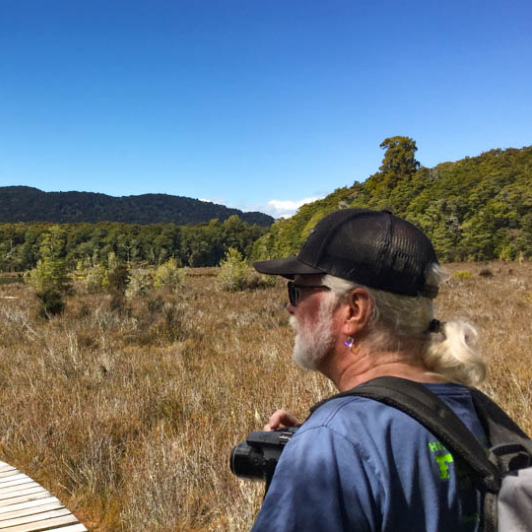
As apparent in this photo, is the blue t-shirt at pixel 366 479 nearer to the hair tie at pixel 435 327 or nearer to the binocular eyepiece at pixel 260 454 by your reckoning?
the binocular eyepiece at pixel 260 454

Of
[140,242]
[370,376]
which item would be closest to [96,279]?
[370,376]

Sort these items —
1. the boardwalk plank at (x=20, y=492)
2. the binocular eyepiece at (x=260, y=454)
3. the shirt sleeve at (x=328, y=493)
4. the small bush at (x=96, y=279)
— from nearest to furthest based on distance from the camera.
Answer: the shirt sleeve at (x=328, y=493)
the binocular eyepiece at (x=260, y=454)
the boardwalk plank at (x=20, y=492)
the small bush at (x=96, y=279)

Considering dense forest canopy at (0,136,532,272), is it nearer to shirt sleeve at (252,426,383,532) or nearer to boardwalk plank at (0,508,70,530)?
boardwalk plank at (0,508,70,530)

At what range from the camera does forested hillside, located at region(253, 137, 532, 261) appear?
42406 mm

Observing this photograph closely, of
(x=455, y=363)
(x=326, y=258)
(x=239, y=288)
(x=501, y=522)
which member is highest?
(x=326, y=258)

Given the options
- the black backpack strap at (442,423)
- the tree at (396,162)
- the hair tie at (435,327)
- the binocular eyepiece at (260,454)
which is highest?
the tree at (396,162)

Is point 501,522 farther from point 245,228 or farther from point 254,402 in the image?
point 245,228

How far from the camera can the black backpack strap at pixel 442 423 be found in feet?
3.03

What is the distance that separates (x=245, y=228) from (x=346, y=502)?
10793 cm

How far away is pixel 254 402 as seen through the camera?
14.3ft

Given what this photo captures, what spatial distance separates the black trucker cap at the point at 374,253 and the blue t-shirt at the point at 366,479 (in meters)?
0.40

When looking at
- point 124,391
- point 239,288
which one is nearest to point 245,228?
point 239,288

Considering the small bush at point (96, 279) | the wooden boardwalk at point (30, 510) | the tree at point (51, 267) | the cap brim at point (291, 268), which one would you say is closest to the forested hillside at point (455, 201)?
the small bush at point (96, 279)

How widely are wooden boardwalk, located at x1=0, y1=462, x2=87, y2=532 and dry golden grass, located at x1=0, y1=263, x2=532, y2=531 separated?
0.49 m
